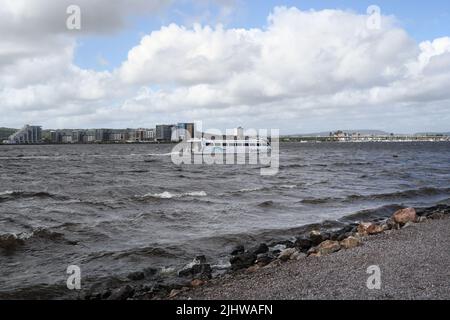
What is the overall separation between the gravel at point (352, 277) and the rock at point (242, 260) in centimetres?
97

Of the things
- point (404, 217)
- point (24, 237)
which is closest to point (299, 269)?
point (404, 217)

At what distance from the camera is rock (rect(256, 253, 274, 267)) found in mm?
13836

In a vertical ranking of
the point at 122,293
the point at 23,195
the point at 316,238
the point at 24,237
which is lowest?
the point at 23,195

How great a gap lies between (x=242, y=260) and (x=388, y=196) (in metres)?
21.1

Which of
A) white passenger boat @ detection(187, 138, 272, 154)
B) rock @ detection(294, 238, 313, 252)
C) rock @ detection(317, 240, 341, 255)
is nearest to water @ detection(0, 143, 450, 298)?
rock @ detection(294, 238, 313, 252)

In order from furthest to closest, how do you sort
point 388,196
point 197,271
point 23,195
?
point 23,195 < point 388,196 < point 197,271

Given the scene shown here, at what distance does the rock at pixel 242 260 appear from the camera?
45.8 ft

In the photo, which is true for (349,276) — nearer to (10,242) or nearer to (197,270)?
(197,270)

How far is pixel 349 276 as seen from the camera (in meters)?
10.8

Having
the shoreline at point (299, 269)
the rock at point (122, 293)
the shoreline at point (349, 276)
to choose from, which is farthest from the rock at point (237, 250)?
the rock at point (122, 293)

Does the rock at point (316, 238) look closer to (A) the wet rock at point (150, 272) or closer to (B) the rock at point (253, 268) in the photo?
(B) the rock at point (253, 268)
